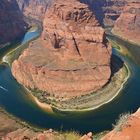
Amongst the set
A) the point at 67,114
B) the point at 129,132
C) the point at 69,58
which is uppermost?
the point at 129,132

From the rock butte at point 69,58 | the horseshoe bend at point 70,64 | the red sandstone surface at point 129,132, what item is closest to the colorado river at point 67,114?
the horseshoe bend at point 70,64

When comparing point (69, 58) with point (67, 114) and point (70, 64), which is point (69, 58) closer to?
point (70, 64)

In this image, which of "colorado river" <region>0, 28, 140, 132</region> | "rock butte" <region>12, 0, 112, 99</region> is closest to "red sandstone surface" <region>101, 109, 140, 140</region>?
"colorado river" <region>0, 28, 140, 132</region>

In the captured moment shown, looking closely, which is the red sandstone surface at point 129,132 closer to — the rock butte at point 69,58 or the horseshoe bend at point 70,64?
the horseshoe bend at point 70,64

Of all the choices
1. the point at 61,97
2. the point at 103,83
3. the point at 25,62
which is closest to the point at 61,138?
the point at 61,97

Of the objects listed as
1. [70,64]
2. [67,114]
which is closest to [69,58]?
[70,64]

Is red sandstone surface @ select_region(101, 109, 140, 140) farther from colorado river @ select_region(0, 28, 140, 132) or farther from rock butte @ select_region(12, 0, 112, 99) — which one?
rock butte @ select_region(12, 0, 112, 99)
